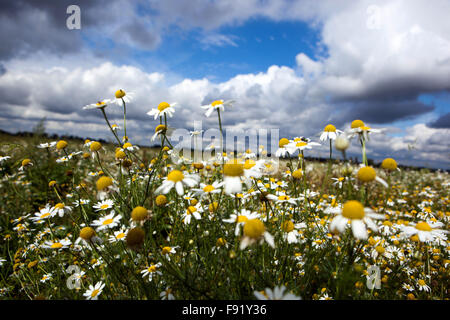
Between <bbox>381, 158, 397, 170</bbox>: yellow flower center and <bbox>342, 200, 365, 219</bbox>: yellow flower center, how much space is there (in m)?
0.51

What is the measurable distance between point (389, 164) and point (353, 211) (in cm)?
61

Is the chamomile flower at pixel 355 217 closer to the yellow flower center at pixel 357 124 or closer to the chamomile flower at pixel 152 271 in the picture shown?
the yellow flower center at pixel 357 124

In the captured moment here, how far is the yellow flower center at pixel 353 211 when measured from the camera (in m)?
1.28

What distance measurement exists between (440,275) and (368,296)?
62.4 inches

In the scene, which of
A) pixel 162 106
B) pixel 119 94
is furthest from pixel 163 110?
pixel 119 94

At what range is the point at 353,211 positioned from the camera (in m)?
1.29

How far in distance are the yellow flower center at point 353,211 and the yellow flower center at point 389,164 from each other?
0.51 meters

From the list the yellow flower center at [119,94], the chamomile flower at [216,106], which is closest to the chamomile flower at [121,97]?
the yellow flower center at [119,94]

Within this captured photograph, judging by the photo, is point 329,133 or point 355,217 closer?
point 355,217

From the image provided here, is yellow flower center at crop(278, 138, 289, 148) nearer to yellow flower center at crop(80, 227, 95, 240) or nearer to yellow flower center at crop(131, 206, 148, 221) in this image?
yellow flower center at crop(131, 206, 148, 221)

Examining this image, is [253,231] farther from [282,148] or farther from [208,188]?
[282,148]

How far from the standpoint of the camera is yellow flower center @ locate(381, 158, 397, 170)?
1.60 m
